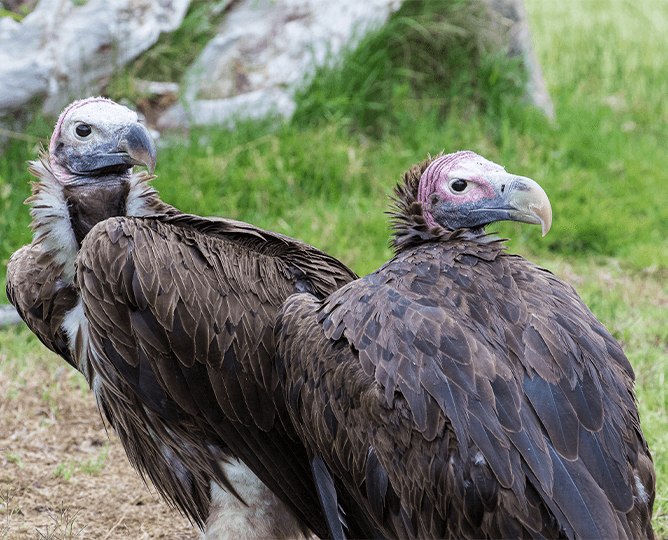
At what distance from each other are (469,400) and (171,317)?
1.01 m

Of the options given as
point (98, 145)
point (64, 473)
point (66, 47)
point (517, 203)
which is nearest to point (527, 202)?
point (517, 203)

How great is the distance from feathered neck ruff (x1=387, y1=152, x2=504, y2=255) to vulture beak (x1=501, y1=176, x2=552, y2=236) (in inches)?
5.8

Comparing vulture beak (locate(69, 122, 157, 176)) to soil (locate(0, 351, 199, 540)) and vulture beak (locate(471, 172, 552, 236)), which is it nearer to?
vulture beak (locate(471, 172, 552, 236))

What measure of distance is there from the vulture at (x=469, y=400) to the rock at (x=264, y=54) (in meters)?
3.99

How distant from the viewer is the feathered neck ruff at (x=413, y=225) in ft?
9.91

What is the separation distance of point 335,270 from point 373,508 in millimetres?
1060

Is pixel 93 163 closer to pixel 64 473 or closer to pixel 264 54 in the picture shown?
pixel 64 473

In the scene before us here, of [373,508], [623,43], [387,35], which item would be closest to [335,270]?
[373,508]

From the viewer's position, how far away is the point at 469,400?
235cm

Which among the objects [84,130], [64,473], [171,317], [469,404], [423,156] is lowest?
[64,473]

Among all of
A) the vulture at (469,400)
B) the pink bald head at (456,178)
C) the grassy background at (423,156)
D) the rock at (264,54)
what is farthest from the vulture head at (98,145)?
the rock at (264,54)

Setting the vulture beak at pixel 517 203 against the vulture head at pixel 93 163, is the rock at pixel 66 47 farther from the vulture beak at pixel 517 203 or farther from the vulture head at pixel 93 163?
the vulture beak at pixel 517 203

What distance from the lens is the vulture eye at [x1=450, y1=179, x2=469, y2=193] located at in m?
2.96

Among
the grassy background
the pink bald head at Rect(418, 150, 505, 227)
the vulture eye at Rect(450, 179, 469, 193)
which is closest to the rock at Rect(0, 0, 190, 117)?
the grassy background
